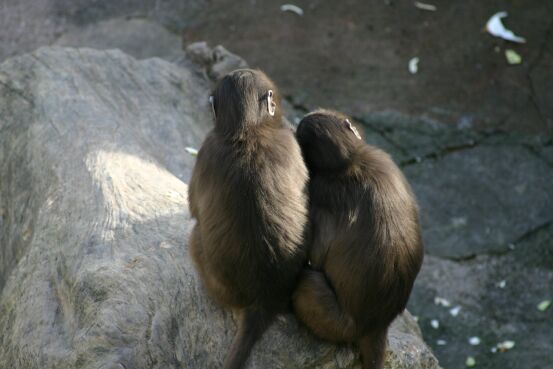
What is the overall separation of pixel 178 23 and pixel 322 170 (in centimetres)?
486

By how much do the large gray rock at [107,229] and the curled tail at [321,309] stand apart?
103mm

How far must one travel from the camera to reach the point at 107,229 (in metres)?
4.02

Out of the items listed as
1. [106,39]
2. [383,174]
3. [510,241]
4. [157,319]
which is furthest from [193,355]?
[106,39]

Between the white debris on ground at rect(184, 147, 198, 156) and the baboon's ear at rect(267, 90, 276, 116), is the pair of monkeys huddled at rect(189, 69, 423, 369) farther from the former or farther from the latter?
the white debris on ground at rect(184, 147, 198, 156)

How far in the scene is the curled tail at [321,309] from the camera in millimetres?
3359

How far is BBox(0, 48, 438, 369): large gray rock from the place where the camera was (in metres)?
3.48

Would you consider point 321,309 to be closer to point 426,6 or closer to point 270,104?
point 270,104

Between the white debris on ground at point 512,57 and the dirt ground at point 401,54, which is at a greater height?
the white debris on ground at point 512,57

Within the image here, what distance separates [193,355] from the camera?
3494mm

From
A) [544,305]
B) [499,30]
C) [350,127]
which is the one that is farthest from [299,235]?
[499,30]

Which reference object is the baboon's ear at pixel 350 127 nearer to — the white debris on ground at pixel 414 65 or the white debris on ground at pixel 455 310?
the white debris on ground at pixel 455 310

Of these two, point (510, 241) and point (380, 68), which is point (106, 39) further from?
point (510, 241)

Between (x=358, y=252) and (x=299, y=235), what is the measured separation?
10.3 inches

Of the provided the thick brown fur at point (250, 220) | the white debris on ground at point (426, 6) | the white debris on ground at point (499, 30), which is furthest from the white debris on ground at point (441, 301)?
the white debris on ground at point (426, 6)
